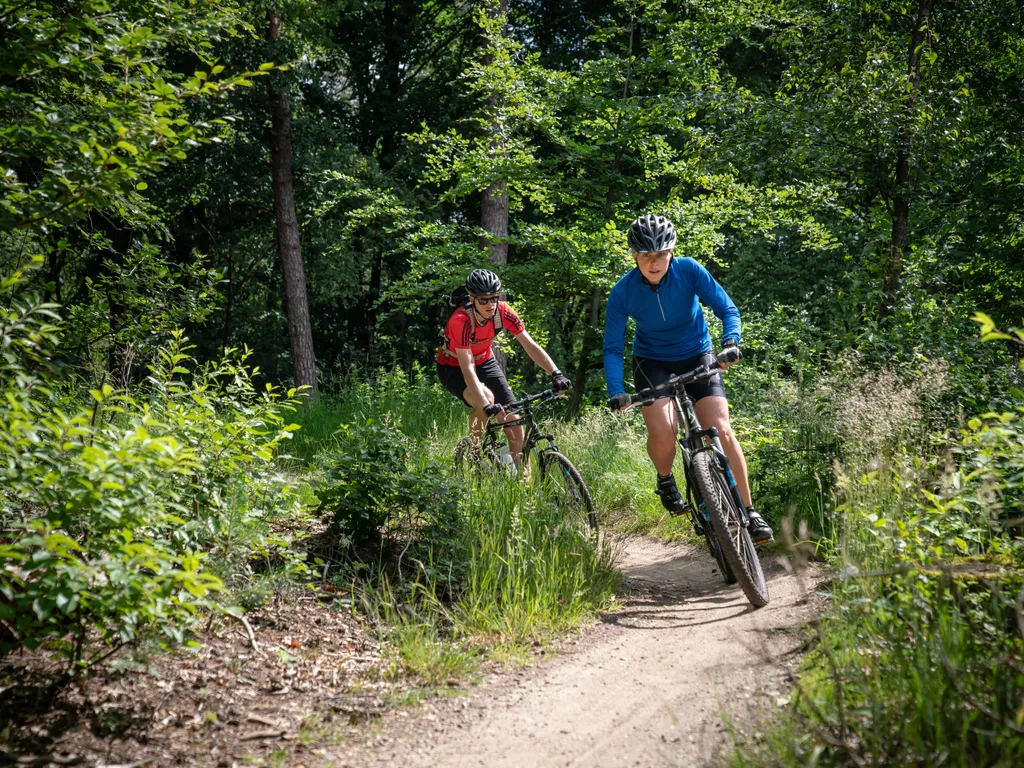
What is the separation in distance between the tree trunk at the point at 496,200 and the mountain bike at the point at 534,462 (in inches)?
202

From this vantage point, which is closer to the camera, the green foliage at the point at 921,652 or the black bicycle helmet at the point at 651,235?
the green foliage at the point at 921,652

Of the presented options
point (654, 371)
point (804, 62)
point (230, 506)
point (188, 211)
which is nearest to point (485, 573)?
point (230, 506)

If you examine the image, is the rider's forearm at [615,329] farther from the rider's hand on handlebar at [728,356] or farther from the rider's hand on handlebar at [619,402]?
the rider's hand on handlebar at [728,356]

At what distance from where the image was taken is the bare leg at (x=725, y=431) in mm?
4996

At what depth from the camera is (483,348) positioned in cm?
691

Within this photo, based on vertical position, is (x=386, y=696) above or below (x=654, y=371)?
below

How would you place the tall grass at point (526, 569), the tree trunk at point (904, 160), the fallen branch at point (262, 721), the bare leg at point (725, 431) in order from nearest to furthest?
the fallen branch at point (262, 721), the tall grass at point (526, 569), the bare leg at point (725, 431), the tree trunk at point (904, 160)

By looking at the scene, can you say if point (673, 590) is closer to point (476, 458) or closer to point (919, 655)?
point (476, 458)

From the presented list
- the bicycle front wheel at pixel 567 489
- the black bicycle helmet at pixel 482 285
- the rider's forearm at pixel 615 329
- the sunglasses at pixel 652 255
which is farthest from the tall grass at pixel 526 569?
the sunglasses at pixel 652 255

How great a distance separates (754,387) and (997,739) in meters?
7.07

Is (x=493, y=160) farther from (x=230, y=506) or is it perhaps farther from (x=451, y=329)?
(x=230, y=506)

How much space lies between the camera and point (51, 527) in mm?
2844

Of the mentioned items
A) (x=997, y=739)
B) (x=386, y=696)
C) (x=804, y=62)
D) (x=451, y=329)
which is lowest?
(x=386, y=696)

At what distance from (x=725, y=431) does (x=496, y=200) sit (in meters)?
8.59
